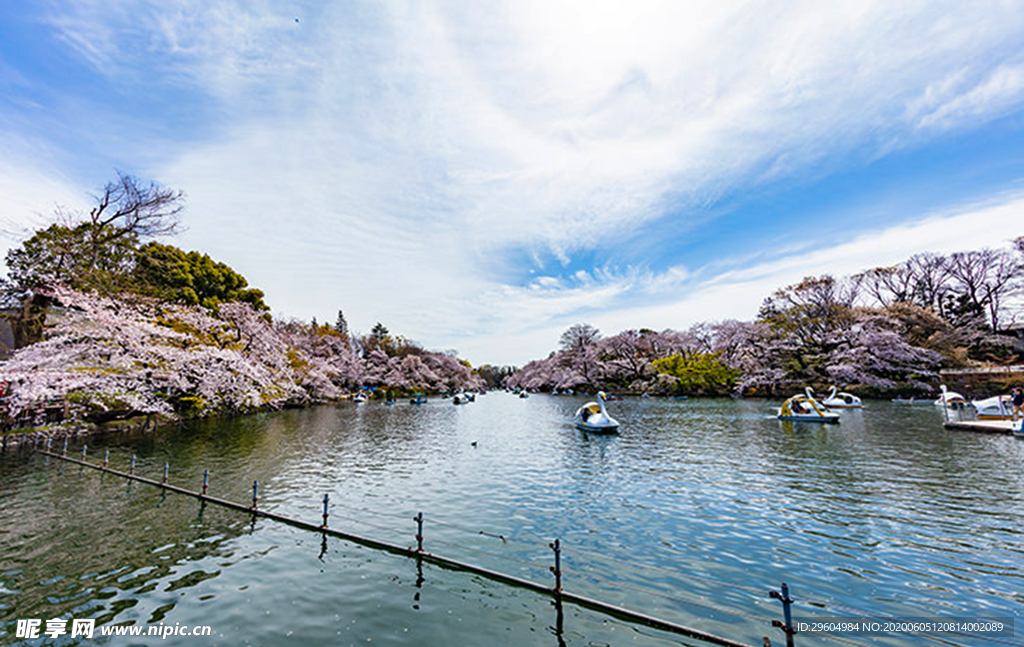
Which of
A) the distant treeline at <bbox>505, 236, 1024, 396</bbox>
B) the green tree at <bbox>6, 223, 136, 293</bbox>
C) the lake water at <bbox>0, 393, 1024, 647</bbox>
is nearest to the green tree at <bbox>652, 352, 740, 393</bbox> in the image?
the distant treeline at <bbox>505, 236, 1024, 396</bbox>

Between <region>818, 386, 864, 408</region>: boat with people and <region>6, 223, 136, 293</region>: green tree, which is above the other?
<region>6, 223, 136, 293</region>: green tree

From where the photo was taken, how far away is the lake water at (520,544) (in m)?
6.54

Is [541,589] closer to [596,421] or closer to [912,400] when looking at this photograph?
[596,421]

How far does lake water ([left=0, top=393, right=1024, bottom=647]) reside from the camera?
654 cm

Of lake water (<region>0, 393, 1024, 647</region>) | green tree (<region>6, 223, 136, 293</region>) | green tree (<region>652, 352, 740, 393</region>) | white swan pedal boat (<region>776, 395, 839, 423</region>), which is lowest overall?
lake water (<region>0, 393, 1024, 647</region>)

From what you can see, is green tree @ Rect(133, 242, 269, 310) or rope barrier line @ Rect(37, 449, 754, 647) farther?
green tree @ Rect(133, 242, 269, 310)

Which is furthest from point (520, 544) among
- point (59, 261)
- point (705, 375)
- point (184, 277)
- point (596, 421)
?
point (705, 375)

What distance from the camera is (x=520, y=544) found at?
386 inches

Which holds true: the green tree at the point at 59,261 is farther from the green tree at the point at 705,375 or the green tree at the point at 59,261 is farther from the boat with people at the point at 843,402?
the green tree at the point at 705,375

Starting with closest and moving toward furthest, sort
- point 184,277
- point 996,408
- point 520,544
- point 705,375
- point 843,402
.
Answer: point 520,544, point 996,408, point 184,277, point 843,402, point 705,375

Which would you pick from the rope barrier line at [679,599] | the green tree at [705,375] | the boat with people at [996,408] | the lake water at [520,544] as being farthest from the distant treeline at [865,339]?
the rope barrier line at [679,599]

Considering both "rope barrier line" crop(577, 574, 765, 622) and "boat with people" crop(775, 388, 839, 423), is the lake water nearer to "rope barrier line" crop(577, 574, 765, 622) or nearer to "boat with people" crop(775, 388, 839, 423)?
"rope barrier line" crop(577, 574, 765, 622)

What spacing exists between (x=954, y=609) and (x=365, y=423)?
35798 mm

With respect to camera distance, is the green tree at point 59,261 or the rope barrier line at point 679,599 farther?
the green tree at point 59,261
